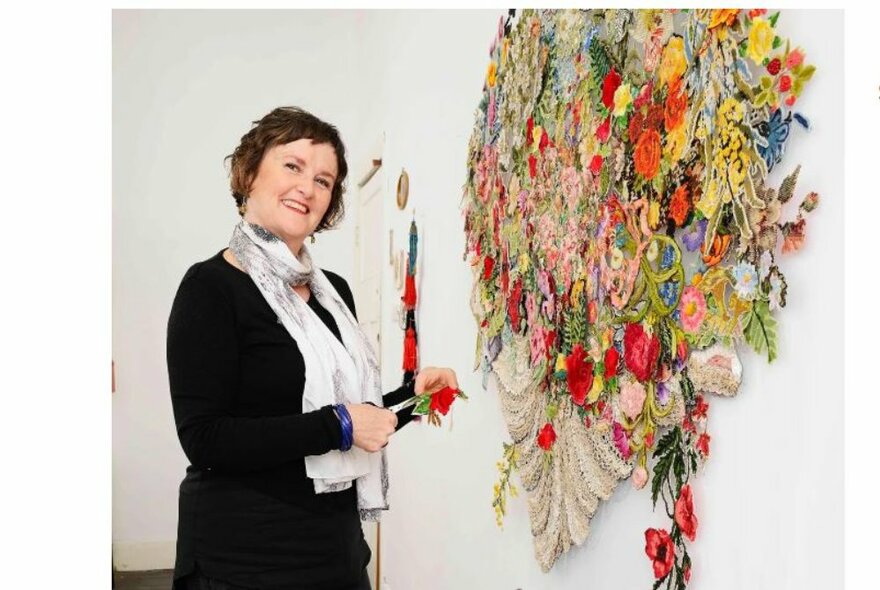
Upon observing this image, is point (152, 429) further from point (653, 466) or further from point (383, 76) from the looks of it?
point (653, 466)

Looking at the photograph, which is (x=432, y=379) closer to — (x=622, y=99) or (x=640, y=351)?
(x=640, y=351)

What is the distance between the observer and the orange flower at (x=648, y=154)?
1.06m

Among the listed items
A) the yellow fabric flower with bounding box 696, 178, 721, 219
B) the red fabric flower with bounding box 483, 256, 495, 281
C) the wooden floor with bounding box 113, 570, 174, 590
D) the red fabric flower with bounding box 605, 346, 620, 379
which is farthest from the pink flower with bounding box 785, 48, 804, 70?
the wooden floor with bounding box 113, 570, 174, 590

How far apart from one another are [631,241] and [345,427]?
0.50m

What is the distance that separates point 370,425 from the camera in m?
1.18

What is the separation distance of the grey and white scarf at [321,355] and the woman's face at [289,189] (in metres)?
0.03

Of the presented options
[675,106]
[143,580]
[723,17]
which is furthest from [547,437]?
[143,580]

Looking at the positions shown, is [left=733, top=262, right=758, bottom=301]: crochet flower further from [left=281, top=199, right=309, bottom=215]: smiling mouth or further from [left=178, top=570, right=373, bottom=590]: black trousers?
[left=178, top=570, right=373, bottom=590]: black trousers

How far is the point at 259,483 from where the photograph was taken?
121 cm

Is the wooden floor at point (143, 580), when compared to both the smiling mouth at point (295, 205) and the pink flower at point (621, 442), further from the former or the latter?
the pink flower at point (621, 442)

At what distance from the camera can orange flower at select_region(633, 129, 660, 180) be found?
1057 mm
